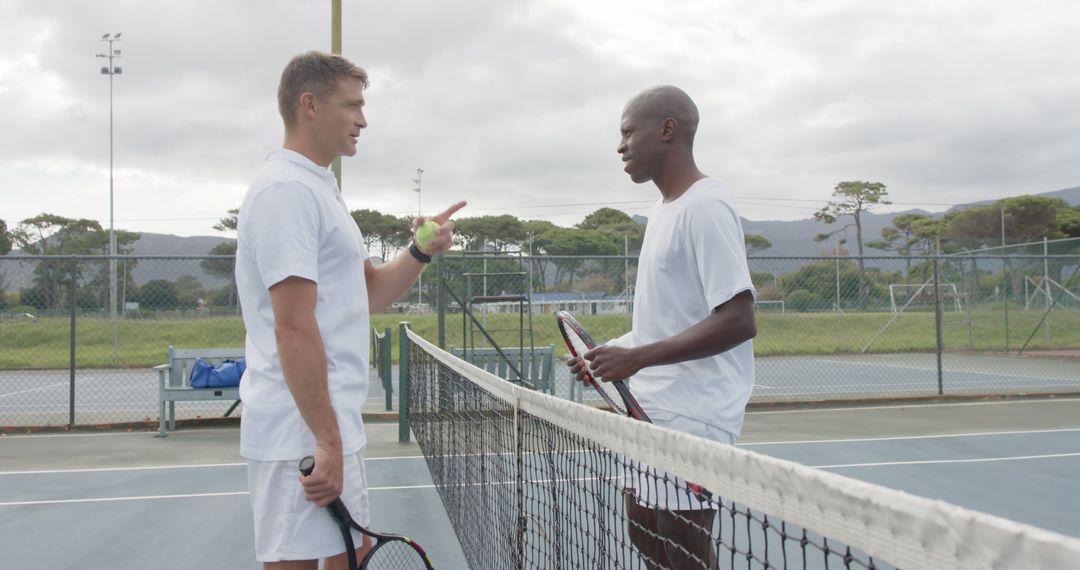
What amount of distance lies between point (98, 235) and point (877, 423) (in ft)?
189

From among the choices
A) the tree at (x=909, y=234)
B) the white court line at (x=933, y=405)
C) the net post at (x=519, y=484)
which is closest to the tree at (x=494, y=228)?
the tree at (x=909, y=234)

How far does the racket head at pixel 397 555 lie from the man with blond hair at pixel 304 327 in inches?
5.4

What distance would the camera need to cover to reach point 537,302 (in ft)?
46.4

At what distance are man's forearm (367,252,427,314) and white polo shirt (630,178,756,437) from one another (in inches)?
28.9

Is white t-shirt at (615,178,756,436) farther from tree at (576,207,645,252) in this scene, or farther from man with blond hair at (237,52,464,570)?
tree at (576,207,645,252)

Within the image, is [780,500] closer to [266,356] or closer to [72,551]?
[266,356]

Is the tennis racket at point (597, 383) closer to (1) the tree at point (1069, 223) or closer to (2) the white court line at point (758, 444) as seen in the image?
(2) the white court line at point (758, 444)

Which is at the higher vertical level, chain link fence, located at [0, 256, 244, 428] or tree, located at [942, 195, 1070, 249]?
tree, located at [942, 195, 1070, 249]

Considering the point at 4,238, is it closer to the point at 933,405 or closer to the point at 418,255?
the point at 933,405

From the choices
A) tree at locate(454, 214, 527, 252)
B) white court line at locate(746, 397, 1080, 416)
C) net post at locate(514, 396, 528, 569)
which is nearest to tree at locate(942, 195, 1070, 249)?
tree at locate(454, 214, 527, 252)

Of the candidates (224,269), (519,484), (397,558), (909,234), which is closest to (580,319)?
(224,269)

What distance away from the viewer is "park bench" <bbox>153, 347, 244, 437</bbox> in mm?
8906

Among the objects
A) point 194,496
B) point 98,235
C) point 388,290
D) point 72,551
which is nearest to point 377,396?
point 194,496

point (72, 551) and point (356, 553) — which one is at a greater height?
point (356, 553)
